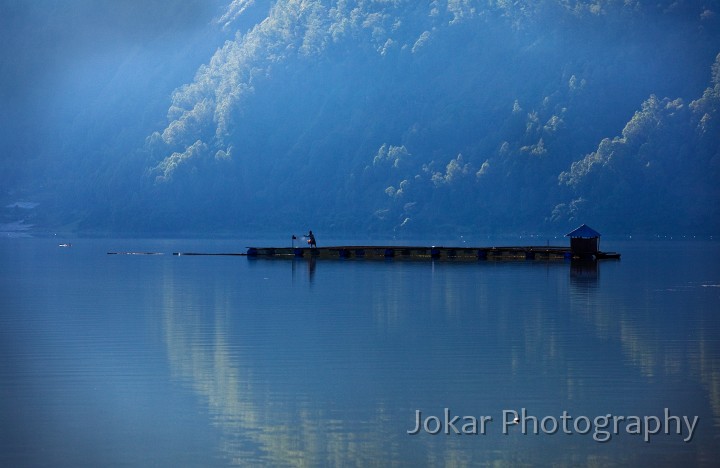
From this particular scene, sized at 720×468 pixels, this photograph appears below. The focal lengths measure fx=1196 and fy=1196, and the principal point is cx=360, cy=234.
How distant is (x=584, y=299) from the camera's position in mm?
63375

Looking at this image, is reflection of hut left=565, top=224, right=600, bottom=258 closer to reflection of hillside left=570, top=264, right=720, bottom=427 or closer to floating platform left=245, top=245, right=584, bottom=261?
floating platform left=245, top=245, right=584, bottom=261

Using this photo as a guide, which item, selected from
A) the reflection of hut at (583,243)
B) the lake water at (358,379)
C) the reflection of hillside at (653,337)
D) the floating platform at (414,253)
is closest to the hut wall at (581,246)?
the reflection of hut at (583,243)

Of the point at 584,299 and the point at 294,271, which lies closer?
the point at 584,299

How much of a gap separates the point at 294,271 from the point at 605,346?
2233 inches

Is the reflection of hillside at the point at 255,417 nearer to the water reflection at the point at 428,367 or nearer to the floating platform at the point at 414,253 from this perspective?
the water reflection at the point at 428,367

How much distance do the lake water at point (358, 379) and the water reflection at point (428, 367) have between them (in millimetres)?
82

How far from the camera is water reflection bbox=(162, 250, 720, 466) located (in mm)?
25406

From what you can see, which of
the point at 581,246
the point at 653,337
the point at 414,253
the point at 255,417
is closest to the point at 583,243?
the point at 581,246

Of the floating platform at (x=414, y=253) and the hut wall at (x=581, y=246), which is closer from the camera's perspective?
the hut wall at (x=581, y=246)

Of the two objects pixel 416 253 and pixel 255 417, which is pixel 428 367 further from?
pixel 416 253

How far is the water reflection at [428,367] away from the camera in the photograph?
2541cm

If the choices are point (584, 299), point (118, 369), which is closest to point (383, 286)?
point (584, 299)

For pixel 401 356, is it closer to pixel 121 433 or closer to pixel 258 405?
pixel 258 405

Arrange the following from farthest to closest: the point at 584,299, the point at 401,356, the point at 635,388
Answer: the point at 584,299, the point at 401,356, the point at 635,388
